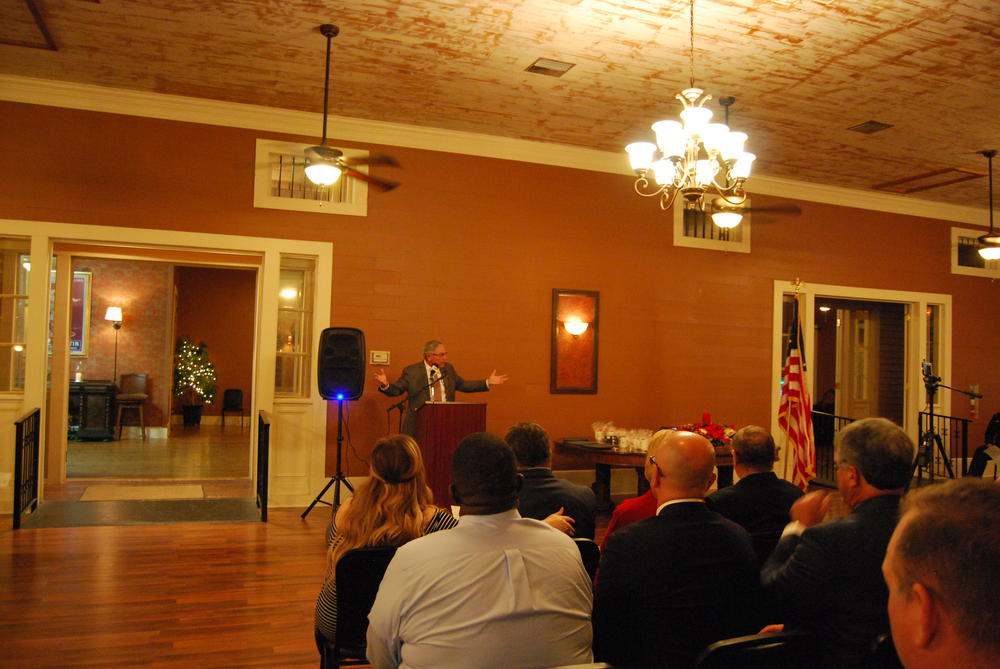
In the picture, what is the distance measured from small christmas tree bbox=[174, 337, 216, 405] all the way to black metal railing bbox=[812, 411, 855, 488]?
9817 mm

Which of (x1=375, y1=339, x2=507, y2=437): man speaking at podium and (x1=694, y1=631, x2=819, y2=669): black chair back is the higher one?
(x1=375, y1=339, x2=507, y2=437): man speaking at podium

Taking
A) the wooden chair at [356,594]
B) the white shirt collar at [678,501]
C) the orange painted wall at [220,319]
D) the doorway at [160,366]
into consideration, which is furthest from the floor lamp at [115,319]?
the white shirt collar at [678,501]

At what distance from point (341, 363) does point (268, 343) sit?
3.15 ft

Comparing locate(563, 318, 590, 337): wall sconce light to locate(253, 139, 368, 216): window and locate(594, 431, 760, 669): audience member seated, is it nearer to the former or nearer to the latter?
locate(253, 139, 368, 216): window

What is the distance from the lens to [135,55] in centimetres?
571

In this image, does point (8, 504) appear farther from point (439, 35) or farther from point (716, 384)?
point (716, 384)

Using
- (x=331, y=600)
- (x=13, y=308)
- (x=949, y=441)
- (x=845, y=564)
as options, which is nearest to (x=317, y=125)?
(x=13, y=308)

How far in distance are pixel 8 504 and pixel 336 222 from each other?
3.52 m

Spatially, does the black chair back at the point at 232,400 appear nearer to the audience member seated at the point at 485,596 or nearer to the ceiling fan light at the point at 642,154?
the ceiling fan light at the point at 642,154

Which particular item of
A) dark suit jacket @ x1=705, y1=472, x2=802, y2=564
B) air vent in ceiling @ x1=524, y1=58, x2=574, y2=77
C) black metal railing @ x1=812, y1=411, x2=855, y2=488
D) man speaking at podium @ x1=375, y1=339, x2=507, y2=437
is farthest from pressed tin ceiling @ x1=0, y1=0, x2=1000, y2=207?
black metal railing @ x1=812, y1=411, x2=855, y2=488

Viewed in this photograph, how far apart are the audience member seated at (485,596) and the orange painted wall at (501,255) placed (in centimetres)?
529

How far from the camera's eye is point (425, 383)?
676 centimetres

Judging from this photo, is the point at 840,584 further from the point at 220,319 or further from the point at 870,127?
the point at 220,319

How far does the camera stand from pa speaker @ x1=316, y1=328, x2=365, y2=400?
20.6 feet
